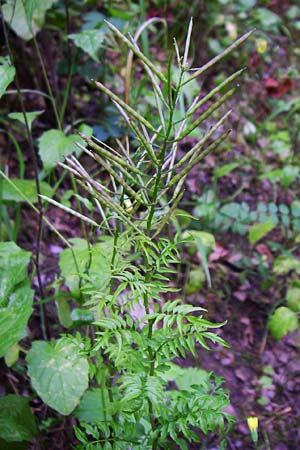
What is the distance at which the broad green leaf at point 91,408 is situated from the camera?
4.29 feet

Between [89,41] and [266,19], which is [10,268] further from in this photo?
[266,19]

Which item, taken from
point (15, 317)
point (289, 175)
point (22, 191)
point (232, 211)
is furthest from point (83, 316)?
point (289, 175)

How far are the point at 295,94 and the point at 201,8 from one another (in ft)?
2.57

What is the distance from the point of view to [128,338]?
0.82 metres

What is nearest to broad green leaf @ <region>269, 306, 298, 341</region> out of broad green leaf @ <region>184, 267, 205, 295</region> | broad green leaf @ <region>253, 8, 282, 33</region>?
broad green leaf @ <region>184, 267, 205, 295</region>

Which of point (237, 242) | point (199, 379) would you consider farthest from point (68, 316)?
point (237, 242)

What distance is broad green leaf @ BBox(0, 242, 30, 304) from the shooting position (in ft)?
4.14

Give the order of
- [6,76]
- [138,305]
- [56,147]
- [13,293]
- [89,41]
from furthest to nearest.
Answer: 1. [89,41]
2. [56,147]
3. [13,293]
4. [6,76]
5. [138,305]

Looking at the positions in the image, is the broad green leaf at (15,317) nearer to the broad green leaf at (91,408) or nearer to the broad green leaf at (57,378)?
the broad green leaf at (57,378)

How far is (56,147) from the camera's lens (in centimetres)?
149

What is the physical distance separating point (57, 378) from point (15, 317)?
0.18 metres

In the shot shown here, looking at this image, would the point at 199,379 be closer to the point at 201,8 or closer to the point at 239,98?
the point at 239,98

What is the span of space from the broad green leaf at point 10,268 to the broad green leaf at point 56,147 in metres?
0.30

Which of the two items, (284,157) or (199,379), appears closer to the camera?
(199,379)
